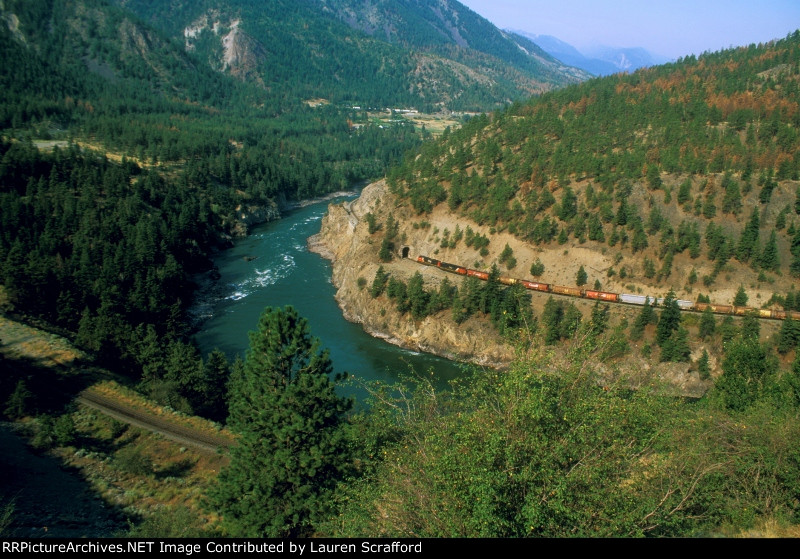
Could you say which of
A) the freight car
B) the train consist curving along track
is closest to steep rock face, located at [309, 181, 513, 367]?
the train consist curving along track

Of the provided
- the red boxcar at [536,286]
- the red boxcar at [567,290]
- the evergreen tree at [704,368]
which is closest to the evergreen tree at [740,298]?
the evergreen tree at [704,368]

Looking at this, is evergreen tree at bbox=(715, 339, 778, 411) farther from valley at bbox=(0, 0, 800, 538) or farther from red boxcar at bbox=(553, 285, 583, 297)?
red boxcar at bbox=(553, 285, 583, 297)

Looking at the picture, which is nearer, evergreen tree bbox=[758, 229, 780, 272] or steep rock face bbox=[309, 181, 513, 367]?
evergreen tree bbox=[758, 229, 780, 272]

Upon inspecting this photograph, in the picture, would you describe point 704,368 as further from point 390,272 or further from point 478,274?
point 390,272

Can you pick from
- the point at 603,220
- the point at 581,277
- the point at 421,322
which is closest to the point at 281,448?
the point at 421,322

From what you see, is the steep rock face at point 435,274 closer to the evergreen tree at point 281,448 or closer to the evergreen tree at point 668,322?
the evergreen tree at point 668,322

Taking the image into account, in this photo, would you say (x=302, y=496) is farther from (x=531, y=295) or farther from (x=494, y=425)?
(x=531, y=295)

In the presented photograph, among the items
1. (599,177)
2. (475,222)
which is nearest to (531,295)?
(475,222)
